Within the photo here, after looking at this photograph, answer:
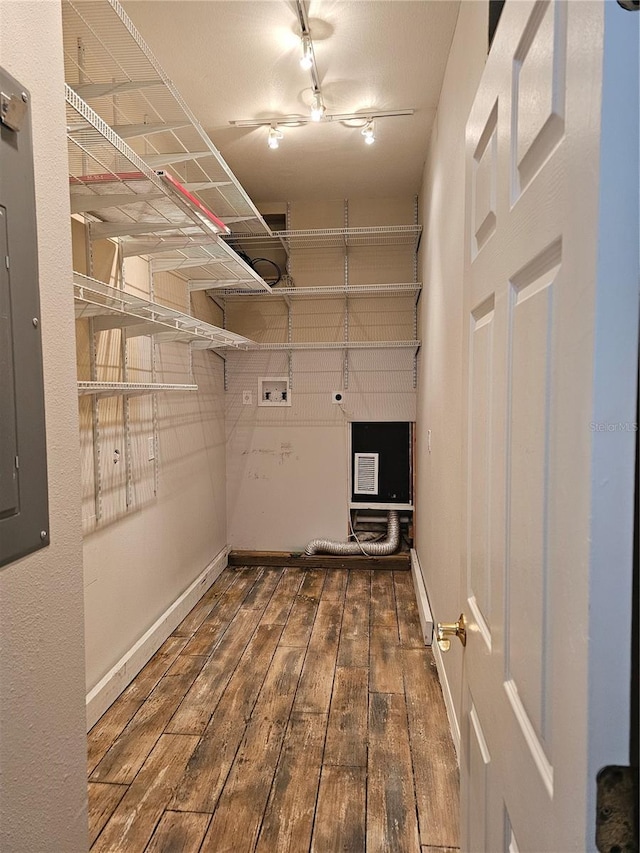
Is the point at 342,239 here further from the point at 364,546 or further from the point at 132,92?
the point at 364,546

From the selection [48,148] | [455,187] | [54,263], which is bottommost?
[54,263]

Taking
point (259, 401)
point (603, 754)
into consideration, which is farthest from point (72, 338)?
point (259, 401)

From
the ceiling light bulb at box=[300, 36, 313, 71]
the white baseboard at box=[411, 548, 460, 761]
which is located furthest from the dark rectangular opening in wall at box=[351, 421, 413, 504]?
the ceiling light bulb at box=[300, 36, 313, 71]

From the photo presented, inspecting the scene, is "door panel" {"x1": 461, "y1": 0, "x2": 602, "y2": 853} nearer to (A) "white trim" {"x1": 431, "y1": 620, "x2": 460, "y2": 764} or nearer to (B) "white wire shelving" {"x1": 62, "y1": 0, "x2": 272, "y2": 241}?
(A) "white trim" {"x1": 431, "y1": 620, "x2": 460, "y2": 764}

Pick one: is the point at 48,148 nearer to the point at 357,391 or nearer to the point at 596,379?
Result: the point at 596,379

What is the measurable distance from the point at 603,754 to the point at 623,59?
60 centimetres

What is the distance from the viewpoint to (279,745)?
6.55ft

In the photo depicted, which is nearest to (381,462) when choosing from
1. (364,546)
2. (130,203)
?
(364,546)

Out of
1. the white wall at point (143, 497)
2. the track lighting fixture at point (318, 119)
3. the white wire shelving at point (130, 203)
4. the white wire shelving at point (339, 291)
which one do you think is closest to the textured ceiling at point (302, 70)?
the track lighting fixture at point (318, 119)

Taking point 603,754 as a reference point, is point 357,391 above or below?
above

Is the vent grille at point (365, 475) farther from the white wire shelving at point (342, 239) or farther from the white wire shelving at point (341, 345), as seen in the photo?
the white wire shelving at point (342, 239)

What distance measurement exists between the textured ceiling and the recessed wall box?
5.32 ft

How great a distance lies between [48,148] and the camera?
91cm

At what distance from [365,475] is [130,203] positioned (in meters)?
2.95
